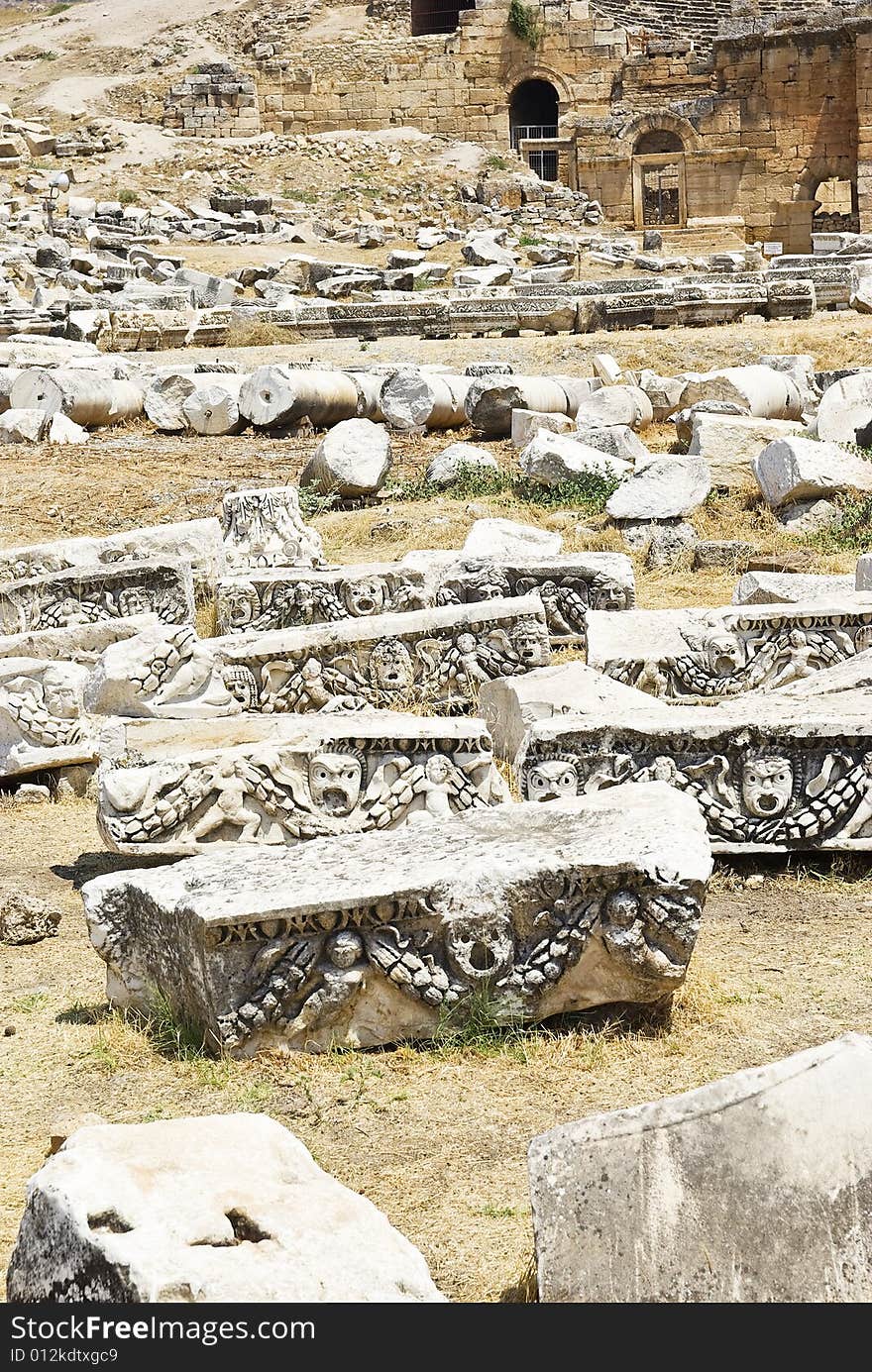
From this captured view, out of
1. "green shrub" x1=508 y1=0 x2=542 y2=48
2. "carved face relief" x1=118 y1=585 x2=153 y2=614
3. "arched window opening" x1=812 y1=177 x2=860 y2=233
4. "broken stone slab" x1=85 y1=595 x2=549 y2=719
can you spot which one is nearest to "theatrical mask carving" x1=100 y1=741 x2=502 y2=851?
"broken stone slab" x1=85 y1=595 x2=549 y2=719

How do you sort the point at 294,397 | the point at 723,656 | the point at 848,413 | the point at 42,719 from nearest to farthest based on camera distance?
the point at 42,719, the point at 723,656, the point at 848,413, the point at 294,397

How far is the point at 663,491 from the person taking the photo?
11117 mm

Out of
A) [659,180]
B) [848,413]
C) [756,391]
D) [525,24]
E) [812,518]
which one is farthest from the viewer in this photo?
[525,24]

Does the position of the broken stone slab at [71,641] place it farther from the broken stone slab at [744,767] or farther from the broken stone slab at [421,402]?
the broken stone slab at [421,402]

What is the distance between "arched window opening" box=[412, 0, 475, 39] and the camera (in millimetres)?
40094

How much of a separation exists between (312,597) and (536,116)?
3098 cm

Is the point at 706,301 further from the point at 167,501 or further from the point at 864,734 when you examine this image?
the point at 864,734

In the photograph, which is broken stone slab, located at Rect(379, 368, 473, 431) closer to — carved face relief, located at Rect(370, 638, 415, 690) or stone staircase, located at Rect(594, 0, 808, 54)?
carved face relief, located at Rect(370, 638, 415, 690)

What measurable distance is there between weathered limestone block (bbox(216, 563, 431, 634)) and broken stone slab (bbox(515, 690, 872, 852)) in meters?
3.34

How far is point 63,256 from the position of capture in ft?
80.5

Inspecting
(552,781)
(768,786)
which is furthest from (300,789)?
(768,786)

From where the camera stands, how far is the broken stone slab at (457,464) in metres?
12.4

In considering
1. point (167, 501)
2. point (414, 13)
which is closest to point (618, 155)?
point (414, 13)

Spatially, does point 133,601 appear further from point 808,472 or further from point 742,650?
point 808,472
